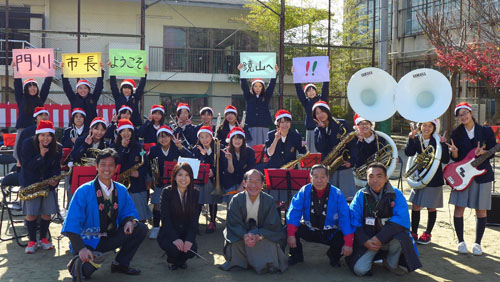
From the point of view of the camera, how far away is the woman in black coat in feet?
18.4

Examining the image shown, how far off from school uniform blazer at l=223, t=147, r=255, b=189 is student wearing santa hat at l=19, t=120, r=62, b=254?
2340mm

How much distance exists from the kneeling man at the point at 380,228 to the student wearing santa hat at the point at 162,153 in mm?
2762

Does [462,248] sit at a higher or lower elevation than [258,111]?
lower

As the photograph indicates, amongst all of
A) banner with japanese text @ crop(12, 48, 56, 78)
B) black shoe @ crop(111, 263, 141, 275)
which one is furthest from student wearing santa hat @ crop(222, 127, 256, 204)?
banner with japanese text @ crop(12, 48, 56, 78)

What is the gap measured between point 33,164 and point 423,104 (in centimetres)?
500

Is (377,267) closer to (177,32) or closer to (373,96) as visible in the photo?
(373,96)

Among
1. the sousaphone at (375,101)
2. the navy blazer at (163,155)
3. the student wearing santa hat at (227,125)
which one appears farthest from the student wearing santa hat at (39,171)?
the sousaphone at (375,101)

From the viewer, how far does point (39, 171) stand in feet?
20.5

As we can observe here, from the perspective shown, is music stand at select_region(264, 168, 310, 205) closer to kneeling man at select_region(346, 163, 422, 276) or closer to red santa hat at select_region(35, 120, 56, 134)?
kneeling man at select_region(346, 163, 422, 276)

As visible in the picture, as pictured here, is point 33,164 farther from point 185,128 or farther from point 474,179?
point 474,179

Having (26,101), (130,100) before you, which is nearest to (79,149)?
(26,101)

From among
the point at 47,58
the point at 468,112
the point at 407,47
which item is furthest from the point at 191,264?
the point at 407,47

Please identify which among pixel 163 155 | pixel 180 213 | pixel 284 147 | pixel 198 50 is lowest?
pixel 180 213

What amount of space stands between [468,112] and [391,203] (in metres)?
1.75
